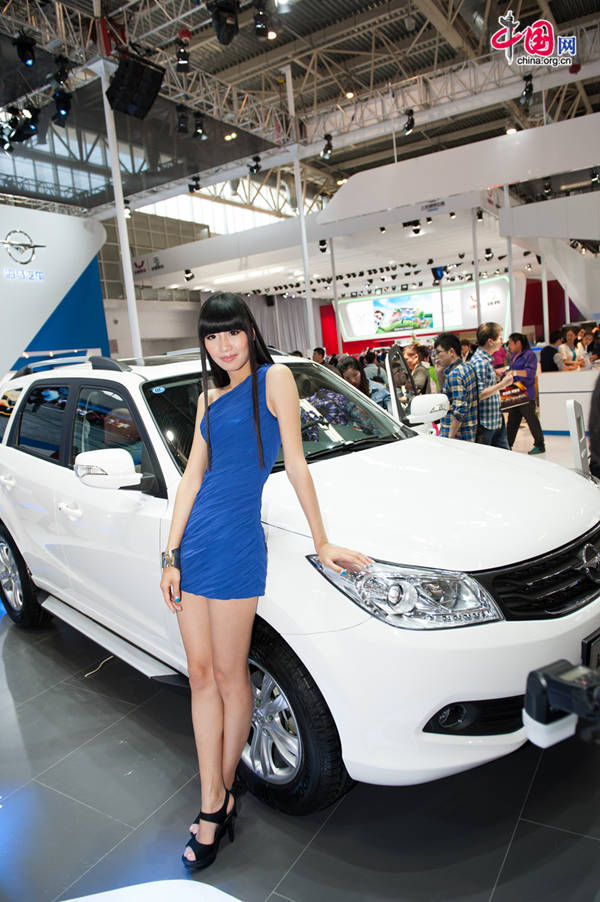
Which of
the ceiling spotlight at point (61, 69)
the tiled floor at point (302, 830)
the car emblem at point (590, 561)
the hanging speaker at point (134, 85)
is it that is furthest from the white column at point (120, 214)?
the car emblem at point (590, 561)

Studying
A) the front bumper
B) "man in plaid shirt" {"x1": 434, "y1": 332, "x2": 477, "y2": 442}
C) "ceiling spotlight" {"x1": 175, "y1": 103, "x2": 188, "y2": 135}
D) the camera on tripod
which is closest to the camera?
the camera on tripod

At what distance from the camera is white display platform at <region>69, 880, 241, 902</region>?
177 centimetres

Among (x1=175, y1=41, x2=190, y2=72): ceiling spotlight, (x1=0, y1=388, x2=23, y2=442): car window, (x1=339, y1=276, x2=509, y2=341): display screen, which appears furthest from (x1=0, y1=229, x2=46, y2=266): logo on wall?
(x1=339, y1=276, x2=509, y2=341): display screen

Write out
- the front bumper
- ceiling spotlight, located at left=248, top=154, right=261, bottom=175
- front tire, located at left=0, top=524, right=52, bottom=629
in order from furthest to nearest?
1. ceiling spotlight, located at left=248, top=154, right=261, bottom=175
2. front tire, located at left=0, top=524, right=52, bottom=629
3. the front bumper

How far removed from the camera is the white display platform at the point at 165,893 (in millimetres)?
1774

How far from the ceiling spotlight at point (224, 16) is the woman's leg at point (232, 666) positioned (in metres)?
8.12

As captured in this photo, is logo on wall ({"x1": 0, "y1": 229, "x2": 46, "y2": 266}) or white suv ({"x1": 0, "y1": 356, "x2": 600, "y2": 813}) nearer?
white suv ({"x1": 0, "y1": 356, "x2": 600, "y2": 813})

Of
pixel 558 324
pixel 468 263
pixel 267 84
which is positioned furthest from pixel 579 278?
pixel 267 84

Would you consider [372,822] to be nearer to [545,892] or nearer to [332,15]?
[545,892]

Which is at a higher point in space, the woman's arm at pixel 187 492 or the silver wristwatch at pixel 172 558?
the woman's arm at pixel 187 492

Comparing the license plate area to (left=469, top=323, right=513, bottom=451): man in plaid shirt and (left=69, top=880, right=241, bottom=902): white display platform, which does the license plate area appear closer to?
(left=69, top=880, right=241, bottom=902): white display platform

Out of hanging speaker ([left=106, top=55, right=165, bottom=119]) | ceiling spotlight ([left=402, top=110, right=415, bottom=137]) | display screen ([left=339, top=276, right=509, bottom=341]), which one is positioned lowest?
display screen ([left=339, top=276, right=509, bottom=341])

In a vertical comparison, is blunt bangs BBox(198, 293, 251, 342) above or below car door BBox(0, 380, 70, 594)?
above

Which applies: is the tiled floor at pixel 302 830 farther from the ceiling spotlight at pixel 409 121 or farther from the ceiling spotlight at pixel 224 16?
the ceiling spotlight at pixel 409 121
